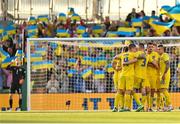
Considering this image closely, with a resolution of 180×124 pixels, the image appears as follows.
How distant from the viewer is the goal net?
1911cm

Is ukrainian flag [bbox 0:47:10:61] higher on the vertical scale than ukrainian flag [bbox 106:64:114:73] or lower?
higher

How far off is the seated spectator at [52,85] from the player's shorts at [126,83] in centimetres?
244

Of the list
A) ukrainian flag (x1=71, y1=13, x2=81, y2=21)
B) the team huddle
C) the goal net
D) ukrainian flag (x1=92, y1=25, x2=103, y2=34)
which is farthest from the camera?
ukrainian flag (x1=71, y1=13, x2=81, y2=21)

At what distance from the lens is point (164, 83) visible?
711 inches

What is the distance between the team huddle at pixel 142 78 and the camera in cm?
1764

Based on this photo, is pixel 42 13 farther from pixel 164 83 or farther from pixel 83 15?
pixel 164 83

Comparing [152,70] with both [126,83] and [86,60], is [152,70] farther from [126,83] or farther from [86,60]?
[86,60]

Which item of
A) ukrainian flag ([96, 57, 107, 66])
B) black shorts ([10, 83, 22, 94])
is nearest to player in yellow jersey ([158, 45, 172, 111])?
ukrainian flag ([96, 57, 107, 66])

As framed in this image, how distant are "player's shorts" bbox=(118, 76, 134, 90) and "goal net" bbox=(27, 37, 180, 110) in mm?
1419

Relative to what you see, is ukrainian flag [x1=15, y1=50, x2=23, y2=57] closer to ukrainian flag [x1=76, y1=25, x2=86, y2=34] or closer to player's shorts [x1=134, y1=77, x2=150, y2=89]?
player's shorts [x1=134, y1=77, x2=150, y2=89]

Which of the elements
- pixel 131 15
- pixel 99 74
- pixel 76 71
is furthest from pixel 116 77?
pixel 131 15

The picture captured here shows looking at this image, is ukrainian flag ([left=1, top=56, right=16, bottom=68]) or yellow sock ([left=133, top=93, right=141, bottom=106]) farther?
ukrainian flag ([left=1, top=56, right=16, bottom=68])

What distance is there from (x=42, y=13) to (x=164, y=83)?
12.1 meters

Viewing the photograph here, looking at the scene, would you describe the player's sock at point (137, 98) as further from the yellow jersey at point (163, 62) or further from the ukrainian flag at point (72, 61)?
the ukrainian flag at point (72, 61)
